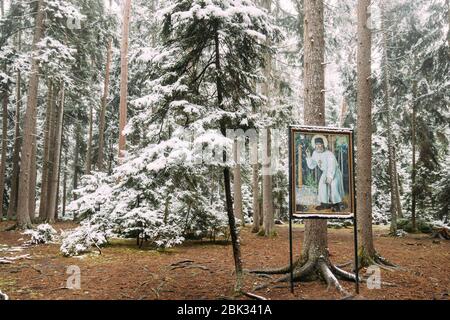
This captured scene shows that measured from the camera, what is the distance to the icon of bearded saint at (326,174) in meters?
6.36

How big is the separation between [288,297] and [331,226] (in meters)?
18.3

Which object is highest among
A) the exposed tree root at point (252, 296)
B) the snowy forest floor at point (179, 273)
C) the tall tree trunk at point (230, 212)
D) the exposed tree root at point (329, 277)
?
the tall tree trunk at point (230, 212)

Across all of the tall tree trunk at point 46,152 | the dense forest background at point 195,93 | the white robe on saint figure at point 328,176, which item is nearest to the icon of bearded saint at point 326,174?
the white robe on saint figure at point 328,176

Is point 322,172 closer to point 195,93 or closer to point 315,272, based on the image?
point 315,272

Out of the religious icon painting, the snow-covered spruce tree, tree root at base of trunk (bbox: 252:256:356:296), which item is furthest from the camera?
tree root at base of trunk (bbox: 252:256:356:296)

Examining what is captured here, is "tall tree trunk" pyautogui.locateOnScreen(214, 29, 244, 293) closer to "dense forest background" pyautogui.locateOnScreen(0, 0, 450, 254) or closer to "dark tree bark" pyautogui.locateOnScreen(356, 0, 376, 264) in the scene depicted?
"dense forest background" pyautogui.locateOnScreen(0, 0, 450, 254)

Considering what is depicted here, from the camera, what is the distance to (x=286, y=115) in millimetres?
15172

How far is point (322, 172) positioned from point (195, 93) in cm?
284

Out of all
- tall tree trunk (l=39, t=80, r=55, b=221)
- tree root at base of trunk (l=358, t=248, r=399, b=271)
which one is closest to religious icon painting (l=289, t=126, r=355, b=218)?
tree root at base of trunk (l=358, t=248, r=399, b=271)

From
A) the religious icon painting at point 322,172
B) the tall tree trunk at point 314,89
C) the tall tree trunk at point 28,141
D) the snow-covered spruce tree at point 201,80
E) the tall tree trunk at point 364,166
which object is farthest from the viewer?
the tall tree trunk at point 28,141

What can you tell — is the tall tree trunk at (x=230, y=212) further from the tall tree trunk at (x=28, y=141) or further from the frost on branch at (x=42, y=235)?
the tall tree trunk at (x=28, y=141)

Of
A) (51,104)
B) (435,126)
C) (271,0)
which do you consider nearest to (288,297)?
(271,0)

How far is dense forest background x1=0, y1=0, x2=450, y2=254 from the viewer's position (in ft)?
22.0

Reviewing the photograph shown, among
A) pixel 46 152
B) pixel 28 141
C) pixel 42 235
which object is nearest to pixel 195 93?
pixel 42 235
